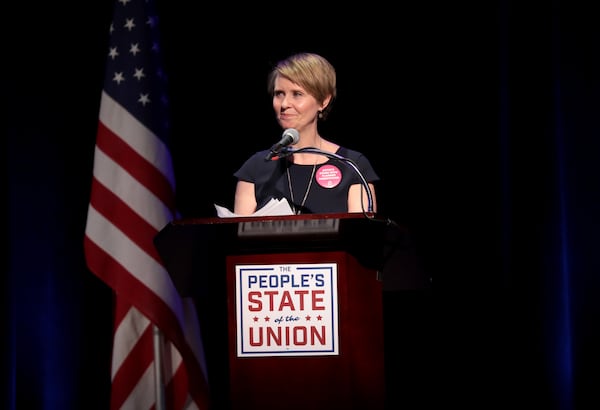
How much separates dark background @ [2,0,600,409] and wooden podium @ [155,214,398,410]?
1.36m

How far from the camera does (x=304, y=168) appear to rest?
2260mm

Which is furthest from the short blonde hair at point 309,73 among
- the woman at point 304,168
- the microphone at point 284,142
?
the microphone at point 284,142

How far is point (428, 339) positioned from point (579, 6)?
159cm

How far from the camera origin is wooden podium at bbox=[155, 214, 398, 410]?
1675 millimetres

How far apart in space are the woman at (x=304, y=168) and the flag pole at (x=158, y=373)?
0.74 meters

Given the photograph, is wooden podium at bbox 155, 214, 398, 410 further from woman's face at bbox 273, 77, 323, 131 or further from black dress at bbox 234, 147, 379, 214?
woman's face at bbox 273, 77, 323, 131

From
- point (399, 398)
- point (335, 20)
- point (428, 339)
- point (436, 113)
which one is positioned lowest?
point (399, 398)

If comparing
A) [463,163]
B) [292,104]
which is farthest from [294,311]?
[463,163]

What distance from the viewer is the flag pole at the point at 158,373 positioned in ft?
8.77

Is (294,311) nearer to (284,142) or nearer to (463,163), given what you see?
(284,142)

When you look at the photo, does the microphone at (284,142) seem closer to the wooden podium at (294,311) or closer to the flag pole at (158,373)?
the wooden podium at (294,311)

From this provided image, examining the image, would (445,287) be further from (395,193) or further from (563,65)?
(563,65)

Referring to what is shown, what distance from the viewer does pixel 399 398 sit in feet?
9.96

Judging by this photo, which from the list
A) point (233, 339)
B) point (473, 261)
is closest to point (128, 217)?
point (233, 339)
